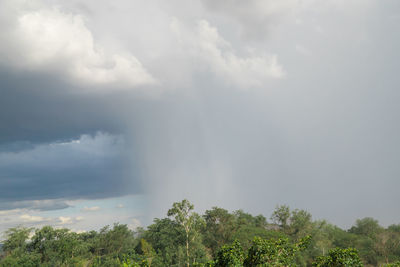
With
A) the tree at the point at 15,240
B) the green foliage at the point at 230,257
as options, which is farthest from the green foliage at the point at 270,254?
the tree at the point at 15,240

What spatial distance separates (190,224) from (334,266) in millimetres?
58266

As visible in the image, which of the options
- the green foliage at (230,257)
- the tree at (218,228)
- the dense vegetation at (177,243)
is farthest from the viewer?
the tree at (218,228)

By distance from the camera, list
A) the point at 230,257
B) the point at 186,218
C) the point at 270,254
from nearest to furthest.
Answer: the point at 270,254 → the point at 230,257 → the point at 186,218

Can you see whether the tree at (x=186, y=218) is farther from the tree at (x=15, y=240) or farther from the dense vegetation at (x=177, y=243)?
the tree at (x=15, y=240)

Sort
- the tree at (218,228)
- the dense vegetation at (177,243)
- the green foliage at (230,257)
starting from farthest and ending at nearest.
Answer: the tree at (218,228) → the dense vegetation at (177,243) → the green foliage at (230,257)

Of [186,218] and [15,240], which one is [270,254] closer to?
[186,218]

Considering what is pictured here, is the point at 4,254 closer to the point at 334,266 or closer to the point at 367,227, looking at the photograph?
the point at 334,266

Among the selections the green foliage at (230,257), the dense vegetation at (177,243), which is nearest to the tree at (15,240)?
the dense vegetation at (177,243)

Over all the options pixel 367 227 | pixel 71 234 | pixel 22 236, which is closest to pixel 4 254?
pixel 22 236

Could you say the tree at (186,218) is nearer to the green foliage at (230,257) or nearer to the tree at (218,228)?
the tree at (218,228)

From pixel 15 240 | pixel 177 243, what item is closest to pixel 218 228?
pixel 177 243

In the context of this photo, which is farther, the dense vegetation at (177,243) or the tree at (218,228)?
the tree at (218,228)

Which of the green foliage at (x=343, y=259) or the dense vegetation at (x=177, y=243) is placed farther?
the dense vegetation at (x=177, y=243)

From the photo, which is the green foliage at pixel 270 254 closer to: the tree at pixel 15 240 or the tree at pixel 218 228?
the tree at pixel 218 228
